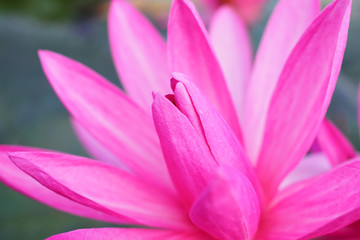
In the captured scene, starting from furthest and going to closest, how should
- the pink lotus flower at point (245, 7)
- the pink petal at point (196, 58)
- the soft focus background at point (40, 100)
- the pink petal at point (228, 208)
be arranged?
the pink lotus flower at point (245, 7) → the soft focus background at point (40, 100) → the pink petal at point (196, 58) → the pink petal at point (228, 208)

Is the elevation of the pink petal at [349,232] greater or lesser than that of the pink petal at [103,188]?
lesser

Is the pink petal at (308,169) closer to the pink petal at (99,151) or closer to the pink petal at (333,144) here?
→ the pink petal at (333,144)

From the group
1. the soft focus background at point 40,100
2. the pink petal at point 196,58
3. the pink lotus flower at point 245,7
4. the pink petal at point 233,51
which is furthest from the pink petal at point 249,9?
the pink petal at point 196,58

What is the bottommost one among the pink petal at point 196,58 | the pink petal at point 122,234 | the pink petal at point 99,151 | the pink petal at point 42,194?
the pink petal at point 122,234

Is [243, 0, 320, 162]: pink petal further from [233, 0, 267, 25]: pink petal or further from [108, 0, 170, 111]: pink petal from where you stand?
[233, 0, 267, 25]: pink petal

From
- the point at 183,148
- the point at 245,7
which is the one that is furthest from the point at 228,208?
the point at 245,7

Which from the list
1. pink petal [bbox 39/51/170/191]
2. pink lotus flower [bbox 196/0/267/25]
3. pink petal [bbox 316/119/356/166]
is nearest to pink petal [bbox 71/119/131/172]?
pink petal [bbox 39/51/170/191]

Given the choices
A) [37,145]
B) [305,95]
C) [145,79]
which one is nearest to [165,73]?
[145,79]

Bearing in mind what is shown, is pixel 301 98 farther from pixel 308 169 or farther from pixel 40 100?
pixel 40 100
